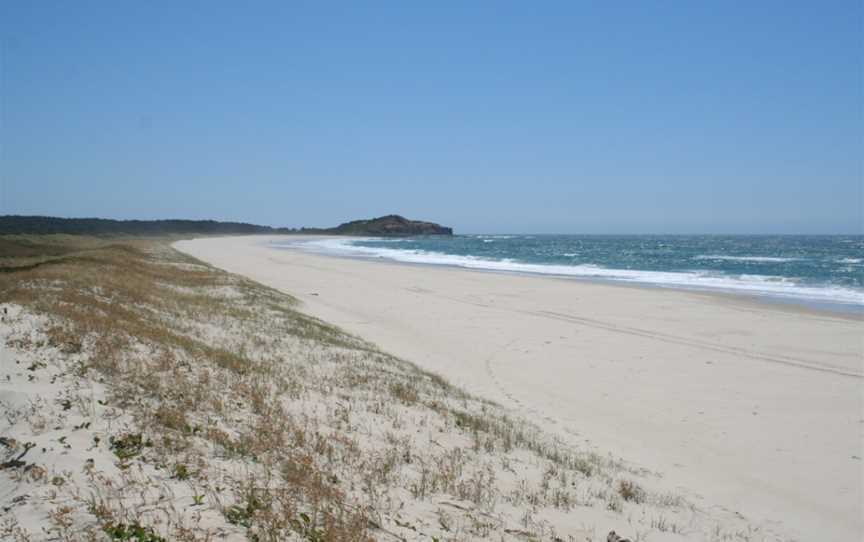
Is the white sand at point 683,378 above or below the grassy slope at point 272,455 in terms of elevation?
below

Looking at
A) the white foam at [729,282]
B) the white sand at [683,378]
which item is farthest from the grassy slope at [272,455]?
the white foam at [729,282]

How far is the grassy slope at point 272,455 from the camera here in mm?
4273

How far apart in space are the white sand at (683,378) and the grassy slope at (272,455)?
4.61ft

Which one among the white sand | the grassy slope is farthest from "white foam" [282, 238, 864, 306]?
the grassy slope

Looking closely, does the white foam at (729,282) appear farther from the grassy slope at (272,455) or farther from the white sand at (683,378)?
the grassy slope at (272,455)

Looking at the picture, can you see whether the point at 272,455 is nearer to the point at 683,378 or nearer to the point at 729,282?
the point at 683,378

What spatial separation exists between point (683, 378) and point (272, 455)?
10.4m

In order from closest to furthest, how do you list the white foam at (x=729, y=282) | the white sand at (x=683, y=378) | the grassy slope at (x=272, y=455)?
the grassy slope at (x=272, y=455)
the white sand at (x=683, y=378)
the white foam at (x=729, y=282)

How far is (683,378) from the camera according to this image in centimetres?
1263

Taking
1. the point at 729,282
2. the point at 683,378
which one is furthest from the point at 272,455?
the point at 729,282

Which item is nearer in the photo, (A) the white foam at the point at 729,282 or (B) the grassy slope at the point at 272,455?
(B) the grassy slope at the point at 272,455

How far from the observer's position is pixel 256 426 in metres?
6.26

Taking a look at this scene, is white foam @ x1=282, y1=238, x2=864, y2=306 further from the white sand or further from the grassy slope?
the grassy slope

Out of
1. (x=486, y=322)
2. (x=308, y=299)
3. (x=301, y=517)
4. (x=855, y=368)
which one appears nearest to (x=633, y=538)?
(x=301, y=517)
